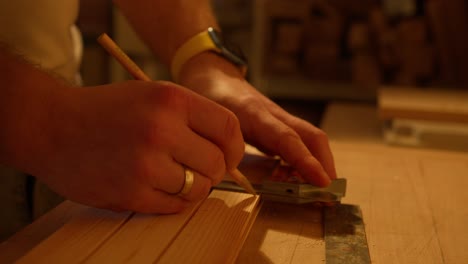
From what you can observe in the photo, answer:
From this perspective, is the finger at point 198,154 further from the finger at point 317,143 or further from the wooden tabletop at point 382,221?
the finger at point 317,143

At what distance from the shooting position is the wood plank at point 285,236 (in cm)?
67

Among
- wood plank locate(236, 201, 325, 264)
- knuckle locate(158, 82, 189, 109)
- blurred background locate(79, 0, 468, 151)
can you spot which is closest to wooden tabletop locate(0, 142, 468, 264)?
wood plank locate(236, 201, 325, 264)

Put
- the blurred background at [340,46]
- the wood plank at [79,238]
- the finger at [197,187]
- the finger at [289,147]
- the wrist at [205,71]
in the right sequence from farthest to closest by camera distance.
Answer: the blurred background at [340,46]
the wrist at [205,71]
the finger at [289,147]
the finger at [197,187]
the wood plank at [79,238]

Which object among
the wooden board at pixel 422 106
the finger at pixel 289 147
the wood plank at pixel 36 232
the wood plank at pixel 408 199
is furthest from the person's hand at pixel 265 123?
the wooden board at pixel 422 106

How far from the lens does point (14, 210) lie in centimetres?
86

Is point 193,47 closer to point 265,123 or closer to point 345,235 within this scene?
point 265,123

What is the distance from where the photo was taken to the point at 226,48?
3.41 feet

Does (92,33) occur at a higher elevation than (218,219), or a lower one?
lower

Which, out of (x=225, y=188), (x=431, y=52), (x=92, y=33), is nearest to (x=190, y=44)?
(x=225, y=188)

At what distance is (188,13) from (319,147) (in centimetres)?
41

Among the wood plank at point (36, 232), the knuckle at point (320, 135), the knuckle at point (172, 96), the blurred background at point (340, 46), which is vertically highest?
the knuckle at point (172, 96)

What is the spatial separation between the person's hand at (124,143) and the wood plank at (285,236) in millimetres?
139

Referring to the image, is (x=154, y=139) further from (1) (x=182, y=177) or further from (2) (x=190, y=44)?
(2) (x=190, y=44)

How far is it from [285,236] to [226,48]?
455 mm
